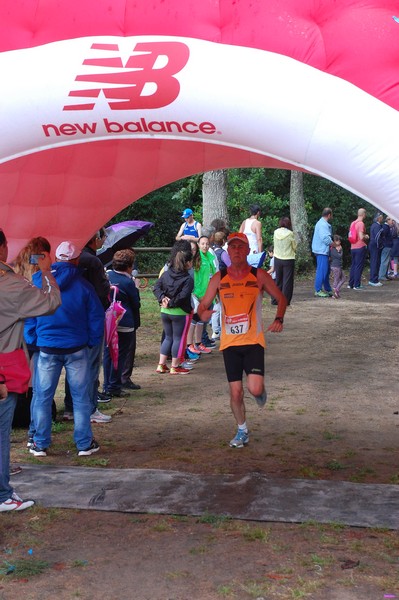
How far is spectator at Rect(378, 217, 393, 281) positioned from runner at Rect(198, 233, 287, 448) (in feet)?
55.5

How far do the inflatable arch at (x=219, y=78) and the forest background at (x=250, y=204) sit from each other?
1909 cm

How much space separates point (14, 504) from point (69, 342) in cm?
170

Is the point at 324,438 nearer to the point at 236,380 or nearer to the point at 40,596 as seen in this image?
the point at 236,380

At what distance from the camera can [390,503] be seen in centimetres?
709

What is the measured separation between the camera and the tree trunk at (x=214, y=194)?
19734 millimetres

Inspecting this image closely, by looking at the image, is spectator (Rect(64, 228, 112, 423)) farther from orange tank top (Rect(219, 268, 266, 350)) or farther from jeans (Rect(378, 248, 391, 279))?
jeans (Rect(378, 248, 391, 279))

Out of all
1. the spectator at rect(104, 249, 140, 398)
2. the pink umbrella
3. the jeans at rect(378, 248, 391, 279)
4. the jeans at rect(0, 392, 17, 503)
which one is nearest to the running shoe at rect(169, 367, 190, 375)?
the spectator at rect(104, 249, 140, 398)

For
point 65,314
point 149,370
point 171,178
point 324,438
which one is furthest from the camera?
point 149,370

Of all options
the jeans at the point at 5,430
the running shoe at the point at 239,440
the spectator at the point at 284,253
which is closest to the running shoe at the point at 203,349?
the spectator at the point at 284,253

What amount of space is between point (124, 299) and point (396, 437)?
344cm

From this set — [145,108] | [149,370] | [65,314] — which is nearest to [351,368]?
[149,370]

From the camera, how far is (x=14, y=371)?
658cm

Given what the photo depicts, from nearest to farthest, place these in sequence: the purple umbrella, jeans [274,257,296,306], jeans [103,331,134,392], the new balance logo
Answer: the new balance logo < jeans [103,331,134,392] < the purple umbrella < jeans [274,257,296,306]

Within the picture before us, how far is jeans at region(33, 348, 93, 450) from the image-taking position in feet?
27.2
